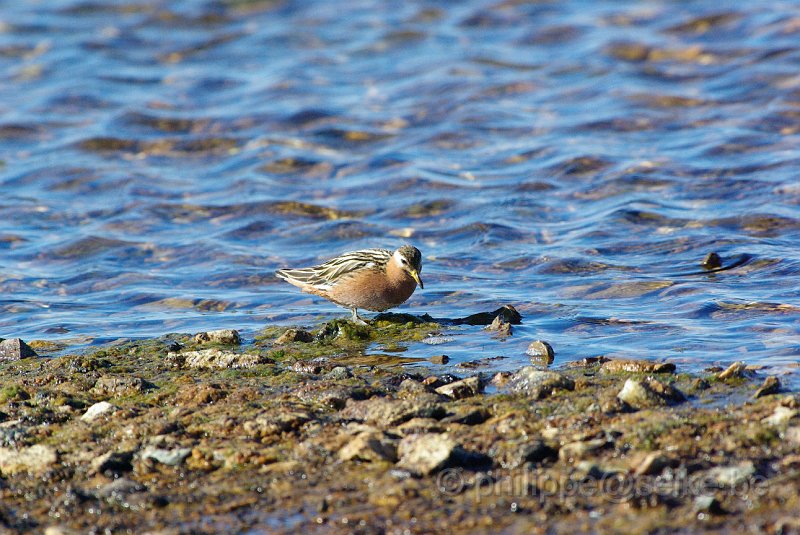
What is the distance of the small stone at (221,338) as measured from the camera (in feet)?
29.9

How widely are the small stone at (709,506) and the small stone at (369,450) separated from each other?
1712mm

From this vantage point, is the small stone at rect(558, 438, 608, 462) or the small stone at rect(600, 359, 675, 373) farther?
the small stone at rect(600, 359, 675, 373)

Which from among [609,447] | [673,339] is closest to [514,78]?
[673,339]

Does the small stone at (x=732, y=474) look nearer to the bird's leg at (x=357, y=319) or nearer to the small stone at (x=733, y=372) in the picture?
the small stone at (x=733, y=372)

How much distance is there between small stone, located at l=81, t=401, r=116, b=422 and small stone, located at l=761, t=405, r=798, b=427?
13.6 ft

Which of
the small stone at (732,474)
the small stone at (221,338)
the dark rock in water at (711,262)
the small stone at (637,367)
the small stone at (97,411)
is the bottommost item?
the small stone at (221,338)

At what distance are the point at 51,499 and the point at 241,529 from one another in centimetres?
121

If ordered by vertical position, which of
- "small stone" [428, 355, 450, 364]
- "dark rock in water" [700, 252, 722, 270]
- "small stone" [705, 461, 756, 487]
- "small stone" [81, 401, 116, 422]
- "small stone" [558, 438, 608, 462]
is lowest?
"small stone" [428, 355, 450, 364]

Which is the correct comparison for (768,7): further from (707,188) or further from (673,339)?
(673,339)

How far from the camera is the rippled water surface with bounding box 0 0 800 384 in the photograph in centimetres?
1078

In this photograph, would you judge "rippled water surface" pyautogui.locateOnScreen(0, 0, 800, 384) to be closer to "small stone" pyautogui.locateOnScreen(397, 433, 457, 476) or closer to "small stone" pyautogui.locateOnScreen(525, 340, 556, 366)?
"small stone" pyautogui.locateOnScreen(525, 340, 556, 366)

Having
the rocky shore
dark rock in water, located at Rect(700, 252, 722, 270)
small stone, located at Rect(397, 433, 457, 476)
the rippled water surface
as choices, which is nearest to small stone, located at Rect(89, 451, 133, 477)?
the rocky shore

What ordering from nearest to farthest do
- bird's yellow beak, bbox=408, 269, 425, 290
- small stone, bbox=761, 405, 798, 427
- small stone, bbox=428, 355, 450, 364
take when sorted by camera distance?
small stone, bbox=761, 405, 798, 427, small stone, bbox=428, 355, 450, 364, bird's yellow beak, bbox=408, 269, 425, 290

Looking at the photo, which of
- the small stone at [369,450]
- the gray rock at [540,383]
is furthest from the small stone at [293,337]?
the small stone at [369,450]
